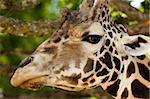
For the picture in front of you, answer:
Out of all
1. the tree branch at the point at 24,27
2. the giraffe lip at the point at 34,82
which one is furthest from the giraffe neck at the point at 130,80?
the tree branch at the point at 24,27

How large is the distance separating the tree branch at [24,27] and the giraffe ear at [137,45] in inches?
41.2

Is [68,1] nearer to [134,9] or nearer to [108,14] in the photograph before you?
[134,9]

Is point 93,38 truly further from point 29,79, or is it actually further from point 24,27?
point 24,27

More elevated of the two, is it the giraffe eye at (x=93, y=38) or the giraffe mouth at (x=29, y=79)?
the giraffe eye at (x=93, y=38)

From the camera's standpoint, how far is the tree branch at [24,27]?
14.5 feet

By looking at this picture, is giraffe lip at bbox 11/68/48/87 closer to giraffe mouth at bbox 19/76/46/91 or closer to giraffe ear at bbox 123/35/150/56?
giraffe mouth at bbox 19/76/46/91

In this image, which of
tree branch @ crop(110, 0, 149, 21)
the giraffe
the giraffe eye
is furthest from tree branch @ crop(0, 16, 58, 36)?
the giraffe eye

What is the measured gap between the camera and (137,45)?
354 centimetres

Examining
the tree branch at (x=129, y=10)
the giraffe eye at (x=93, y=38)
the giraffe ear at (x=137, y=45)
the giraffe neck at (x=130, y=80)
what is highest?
the tree branch at (x=129, y=10)

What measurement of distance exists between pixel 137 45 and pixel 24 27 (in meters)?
1.25

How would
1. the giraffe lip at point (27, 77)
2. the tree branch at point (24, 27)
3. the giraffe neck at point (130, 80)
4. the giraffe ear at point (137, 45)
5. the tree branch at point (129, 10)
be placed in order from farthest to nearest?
the tree branch at point (129, 10), the tree branch at point (24, 27), the giraffe neck at point (130, 80), the giraffe ear at point (137, 45), the giraffe lip at point (27, 77)

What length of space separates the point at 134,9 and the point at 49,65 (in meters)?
1.66

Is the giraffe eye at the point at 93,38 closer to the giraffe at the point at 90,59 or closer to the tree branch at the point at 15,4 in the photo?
the giraffe at the point at 90,59

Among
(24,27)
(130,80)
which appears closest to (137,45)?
(130,80)
